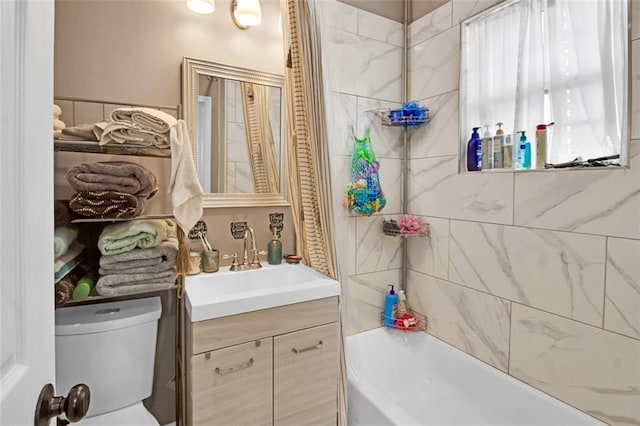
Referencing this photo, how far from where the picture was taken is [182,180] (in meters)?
1.46

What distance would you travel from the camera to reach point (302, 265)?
1959 mm

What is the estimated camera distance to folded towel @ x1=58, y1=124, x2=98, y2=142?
4.57 ft

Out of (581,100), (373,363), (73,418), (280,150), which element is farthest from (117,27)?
(373,363)

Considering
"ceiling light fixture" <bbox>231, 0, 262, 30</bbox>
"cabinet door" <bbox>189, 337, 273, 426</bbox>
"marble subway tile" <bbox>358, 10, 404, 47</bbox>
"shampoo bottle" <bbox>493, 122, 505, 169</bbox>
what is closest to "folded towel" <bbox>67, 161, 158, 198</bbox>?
"cabinet door" <bbox>189, 337, 273, 426</bbox>

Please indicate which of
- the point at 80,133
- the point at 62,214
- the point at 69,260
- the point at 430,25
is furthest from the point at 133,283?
the point at 430,25

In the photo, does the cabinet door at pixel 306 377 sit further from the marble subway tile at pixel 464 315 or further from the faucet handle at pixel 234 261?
the marble subway tile at pixel 464 315

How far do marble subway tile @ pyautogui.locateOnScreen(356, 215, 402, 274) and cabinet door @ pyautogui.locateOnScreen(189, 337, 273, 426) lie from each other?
90cm

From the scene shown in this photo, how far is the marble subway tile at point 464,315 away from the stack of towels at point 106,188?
1677mm

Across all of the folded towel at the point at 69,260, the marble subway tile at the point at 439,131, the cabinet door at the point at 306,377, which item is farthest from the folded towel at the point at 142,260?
the marble subway tile at the point at 439,131

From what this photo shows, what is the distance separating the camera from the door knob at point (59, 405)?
559 mm

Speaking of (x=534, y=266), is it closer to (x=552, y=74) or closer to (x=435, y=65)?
(x=552, y=74)

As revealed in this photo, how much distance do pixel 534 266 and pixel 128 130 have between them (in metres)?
1.86

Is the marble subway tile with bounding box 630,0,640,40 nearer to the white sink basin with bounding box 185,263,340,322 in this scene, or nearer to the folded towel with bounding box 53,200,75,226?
the white sink basin with bounding box 185,263,340,322

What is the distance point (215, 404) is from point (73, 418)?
88 cm
